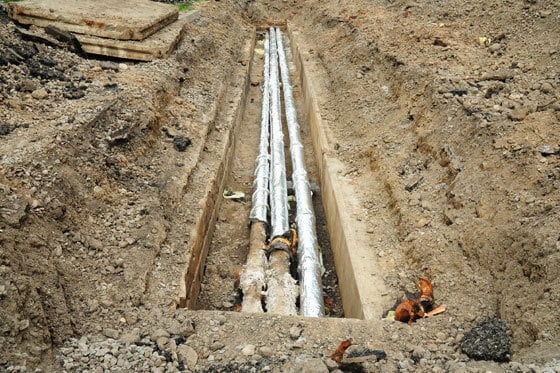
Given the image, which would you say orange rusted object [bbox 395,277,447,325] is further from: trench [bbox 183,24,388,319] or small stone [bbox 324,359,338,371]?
small stone [bbox 324,359,338,371]

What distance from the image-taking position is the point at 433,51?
10172mm

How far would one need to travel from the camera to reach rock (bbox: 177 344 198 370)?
14.5 ft

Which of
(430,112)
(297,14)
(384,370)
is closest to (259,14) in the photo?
(297,14)

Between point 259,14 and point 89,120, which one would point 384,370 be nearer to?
point 89,120

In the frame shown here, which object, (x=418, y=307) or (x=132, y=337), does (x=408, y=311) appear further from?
(x=132, y=337)

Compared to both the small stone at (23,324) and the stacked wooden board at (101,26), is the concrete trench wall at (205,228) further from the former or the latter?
the stacked wooden board at (101,26)

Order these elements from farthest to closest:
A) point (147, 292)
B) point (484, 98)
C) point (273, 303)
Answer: point (484, 98) → point (273, 303) → point (147, 292)

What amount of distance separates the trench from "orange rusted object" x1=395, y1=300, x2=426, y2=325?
0.41m

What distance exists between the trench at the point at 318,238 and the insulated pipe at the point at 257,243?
0.39 m

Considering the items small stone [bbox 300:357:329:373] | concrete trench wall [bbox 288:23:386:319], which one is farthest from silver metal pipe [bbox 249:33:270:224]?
small stone [bbox 300:357:329:373]

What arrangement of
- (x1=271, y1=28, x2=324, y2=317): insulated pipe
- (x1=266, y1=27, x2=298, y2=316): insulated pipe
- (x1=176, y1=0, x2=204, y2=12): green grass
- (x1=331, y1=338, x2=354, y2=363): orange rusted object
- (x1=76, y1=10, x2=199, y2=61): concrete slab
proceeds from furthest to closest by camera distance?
(x1=176, y1=0, x2=204, y2=12): green grass < (x1=76, y1=10, x2=199, y2=61): concrete slab < (x1=266, y1=27, x2=298, y2=316): insulated pipe < (x1=271, y1=28, x2=324, y2=317): insulated pipe < (x1=331, y1=338, x2=354, y2=363): orange rusted object

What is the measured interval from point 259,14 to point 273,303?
18168 millimetres

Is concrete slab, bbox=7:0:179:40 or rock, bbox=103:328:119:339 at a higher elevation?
concrete slab, bbox=7:0:179:40

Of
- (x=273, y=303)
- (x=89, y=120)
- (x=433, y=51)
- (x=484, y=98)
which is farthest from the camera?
(x=433, y=51)
